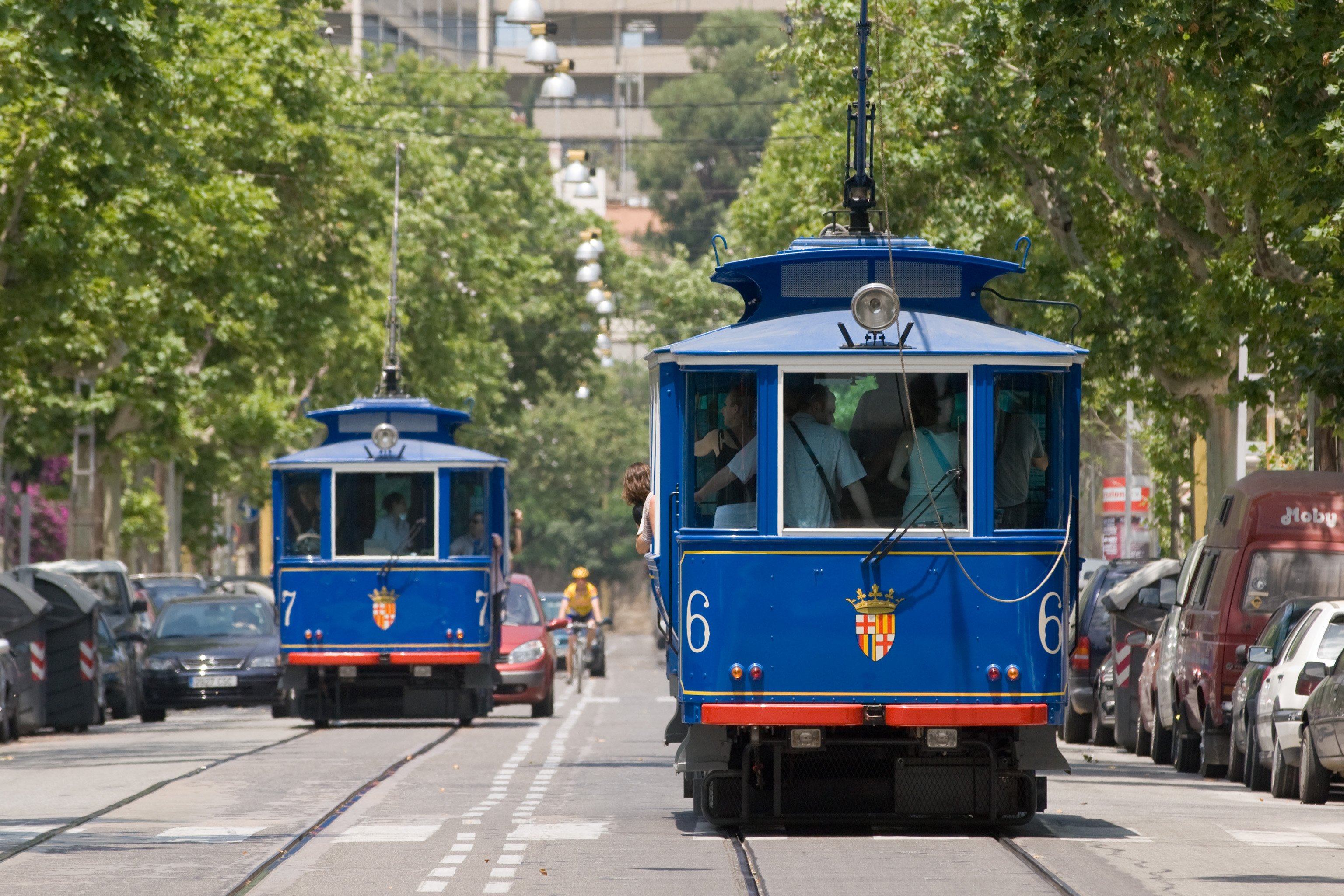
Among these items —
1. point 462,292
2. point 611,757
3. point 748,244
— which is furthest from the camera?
point 462,292

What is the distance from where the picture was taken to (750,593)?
12992 millimetres

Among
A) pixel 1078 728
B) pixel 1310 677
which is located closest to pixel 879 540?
pixel 1310 677

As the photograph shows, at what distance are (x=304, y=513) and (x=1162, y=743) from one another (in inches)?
340

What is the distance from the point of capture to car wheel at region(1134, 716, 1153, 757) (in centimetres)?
2300

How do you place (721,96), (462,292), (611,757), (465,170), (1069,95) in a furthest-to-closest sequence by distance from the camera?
(721,96), (465,170), (462,292), (611,757), (1069,95)

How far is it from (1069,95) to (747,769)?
24.6 feet

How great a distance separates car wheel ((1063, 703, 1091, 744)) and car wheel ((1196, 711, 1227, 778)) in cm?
525

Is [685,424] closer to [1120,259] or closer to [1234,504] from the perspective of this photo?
[1234,504]

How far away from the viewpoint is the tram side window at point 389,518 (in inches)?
987

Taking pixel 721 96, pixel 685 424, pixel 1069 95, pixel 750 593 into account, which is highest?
pixel 721 96

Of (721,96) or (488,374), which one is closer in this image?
(488,374)

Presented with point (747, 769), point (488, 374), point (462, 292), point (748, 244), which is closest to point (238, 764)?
point (747, 769)

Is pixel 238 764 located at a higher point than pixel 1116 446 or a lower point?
lower

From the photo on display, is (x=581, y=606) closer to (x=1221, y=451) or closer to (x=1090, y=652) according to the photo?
(x=1221, y=451)
